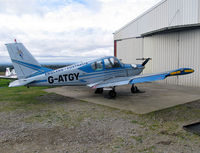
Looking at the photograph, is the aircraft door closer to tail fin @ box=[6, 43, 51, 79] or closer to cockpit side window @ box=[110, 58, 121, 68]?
cockpit side window @ box=[110, 58, 121, 68]

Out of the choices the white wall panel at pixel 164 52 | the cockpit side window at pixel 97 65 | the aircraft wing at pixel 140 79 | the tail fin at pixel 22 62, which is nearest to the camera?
the aircraft wing at pixel 140 79

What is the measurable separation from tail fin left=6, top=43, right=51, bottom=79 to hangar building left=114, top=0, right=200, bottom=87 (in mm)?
10853

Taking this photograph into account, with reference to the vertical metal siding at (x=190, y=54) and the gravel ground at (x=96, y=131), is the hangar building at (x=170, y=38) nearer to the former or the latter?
the vertical metal siding at (x=190, y=54)

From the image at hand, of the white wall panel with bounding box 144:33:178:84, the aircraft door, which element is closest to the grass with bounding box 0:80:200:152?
the aircraft door

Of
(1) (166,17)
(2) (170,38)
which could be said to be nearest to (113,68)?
(2) (170,38)

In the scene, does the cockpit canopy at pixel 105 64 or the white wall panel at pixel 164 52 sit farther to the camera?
the white wall panel at pixel 164 52

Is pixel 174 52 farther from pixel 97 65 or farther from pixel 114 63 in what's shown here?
pixel 97 65

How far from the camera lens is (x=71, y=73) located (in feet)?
32.6

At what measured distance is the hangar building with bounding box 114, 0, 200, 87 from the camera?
1402 centimetres

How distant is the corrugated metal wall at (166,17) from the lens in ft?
46.5

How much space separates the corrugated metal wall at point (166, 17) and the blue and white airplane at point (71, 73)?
8285 mm

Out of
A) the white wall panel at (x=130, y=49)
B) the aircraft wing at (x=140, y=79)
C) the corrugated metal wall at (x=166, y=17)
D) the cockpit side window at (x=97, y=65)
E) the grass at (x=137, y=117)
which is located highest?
the corrugated metal wall at (x=166, y=17)

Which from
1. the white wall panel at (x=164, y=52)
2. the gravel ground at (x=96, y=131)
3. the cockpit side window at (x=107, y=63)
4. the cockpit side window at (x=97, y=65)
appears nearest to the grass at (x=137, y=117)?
the gravel ground at (x=96, y=131)

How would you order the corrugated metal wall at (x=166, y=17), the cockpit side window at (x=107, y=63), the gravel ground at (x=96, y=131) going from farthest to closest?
the corrugated metal wall at (x=166, y=17) → the cockpit side window at (x=107, y=63) → the gravel ground at (x=96, y=131)
